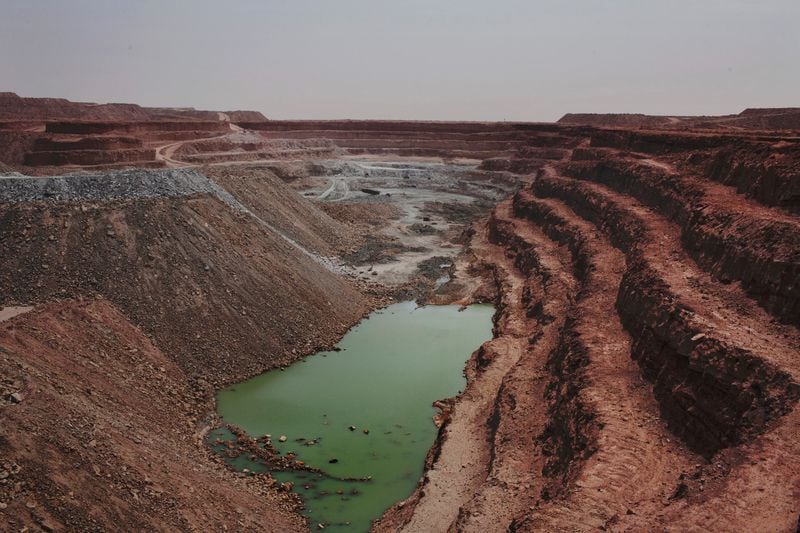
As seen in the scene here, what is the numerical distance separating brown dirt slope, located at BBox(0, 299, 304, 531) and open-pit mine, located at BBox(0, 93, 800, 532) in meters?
0.06

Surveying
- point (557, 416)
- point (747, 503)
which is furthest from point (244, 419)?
point (747, 503)

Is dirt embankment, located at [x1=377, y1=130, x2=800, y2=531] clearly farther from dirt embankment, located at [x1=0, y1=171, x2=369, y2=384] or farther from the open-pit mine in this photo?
dirt embankment, located at [x1=0, y1=171, x2=369, y2=384]

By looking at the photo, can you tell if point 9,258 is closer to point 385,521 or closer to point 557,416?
point 385,521

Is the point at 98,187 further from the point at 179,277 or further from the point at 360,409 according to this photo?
the point at 360,409

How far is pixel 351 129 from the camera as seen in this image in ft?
Result: 274

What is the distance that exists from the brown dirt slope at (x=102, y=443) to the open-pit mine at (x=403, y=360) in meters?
0.06

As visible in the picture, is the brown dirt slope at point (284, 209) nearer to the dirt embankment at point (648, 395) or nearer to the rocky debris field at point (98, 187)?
the rocky debris field at point (98, 187)

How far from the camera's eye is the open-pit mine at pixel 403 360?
10.5 metres

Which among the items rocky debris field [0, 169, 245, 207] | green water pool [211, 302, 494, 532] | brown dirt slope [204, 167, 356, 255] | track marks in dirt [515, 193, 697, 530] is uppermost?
rocky debris field [0, 169, 245, 207]

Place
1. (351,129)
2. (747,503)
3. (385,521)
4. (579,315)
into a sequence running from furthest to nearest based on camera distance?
1. (351,129)
2. (579,315)
3. (385,521)
4. (747,503)

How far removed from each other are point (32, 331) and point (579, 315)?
14758mm

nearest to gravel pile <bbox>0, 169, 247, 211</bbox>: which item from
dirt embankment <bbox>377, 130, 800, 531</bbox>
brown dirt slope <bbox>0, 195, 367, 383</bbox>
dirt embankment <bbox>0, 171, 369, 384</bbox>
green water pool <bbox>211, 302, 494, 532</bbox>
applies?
dirt embankment <bbox>0, 171, 369, 384</bbox>

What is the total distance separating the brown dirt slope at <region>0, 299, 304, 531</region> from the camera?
974cm

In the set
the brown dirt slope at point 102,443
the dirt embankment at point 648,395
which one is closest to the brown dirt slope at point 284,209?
the dirt embankment at point 648,395
